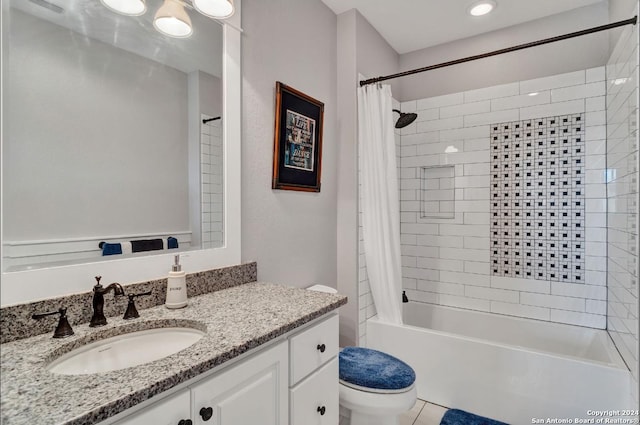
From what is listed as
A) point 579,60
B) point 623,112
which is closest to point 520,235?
point 623,112

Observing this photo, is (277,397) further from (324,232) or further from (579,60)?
(579,60)

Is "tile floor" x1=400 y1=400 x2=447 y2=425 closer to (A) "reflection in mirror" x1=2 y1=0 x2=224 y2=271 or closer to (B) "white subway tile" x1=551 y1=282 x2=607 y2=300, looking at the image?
(B) "white subway tile" x1=551 y1=282 x2=607 y2=300

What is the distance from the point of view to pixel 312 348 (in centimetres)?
122

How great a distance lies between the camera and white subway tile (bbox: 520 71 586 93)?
2.37 metres

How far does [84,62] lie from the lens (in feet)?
3.51

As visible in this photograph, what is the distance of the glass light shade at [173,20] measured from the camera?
4.29 feet

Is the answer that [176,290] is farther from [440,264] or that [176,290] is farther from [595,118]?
[595,118]

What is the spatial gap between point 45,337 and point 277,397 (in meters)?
0.68

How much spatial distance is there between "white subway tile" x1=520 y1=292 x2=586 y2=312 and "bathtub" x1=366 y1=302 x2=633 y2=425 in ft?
0.44

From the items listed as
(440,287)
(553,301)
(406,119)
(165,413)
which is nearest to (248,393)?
(165,413)

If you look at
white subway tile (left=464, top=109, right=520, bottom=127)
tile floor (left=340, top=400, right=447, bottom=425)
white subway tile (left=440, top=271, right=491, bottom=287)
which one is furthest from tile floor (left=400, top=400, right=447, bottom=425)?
Answer: white subway tile (left=464, top=109, right=520, bottom=127)

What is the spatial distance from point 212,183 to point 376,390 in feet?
3.93

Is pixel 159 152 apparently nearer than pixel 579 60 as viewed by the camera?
Yes

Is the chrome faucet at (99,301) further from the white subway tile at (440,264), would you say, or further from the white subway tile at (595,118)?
the white subway tile at (595,118)
